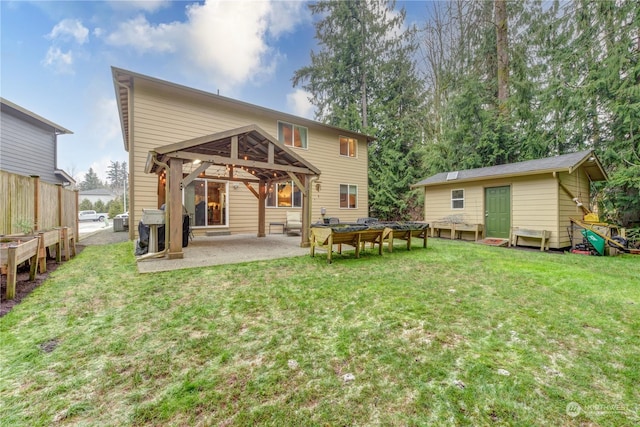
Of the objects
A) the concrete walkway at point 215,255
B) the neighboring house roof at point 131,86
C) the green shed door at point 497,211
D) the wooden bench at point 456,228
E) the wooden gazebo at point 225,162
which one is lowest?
the concrete walkway at point 215,255

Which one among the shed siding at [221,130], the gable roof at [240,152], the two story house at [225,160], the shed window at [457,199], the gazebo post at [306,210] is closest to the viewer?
the gable roof at [240,152]

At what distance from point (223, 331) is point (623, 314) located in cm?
450

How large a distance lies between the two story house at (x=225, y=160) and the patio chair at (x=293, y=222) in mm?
618

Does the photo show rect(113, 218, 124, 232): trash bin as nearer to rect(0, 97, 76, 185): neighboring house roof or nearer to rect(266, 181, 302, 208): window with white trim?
rect(0, 97, 76, 185): neighboring house roof

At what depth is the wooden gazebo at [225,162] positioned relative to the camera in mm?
5363

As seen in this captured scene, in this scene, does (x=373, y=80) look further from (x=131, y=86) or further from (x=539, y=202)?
(x=131, y=86)

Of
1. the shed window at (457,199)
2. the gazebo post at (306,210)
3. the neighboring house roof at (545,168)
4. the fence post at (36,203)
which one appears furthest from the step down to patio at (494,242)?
the fence post at (36,203)

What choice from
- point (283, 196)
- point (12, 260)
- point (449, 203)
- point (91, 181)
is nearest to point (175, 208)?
point (12, 260)

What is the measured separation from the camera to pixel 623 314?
2.96 m

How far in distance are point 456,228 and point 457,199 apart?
52.8 inches

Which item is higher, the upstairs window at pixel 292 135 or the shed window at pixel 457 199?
the upstairs window at pixel 292 135

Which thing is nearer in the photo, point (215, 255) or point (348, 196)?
point (215, 255)

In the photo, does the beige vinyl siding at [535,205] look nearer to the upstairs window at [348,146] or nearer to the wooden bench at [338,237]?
the wooden bench at [338,237]

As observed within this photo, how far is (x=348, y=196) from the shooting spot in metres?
13.2
